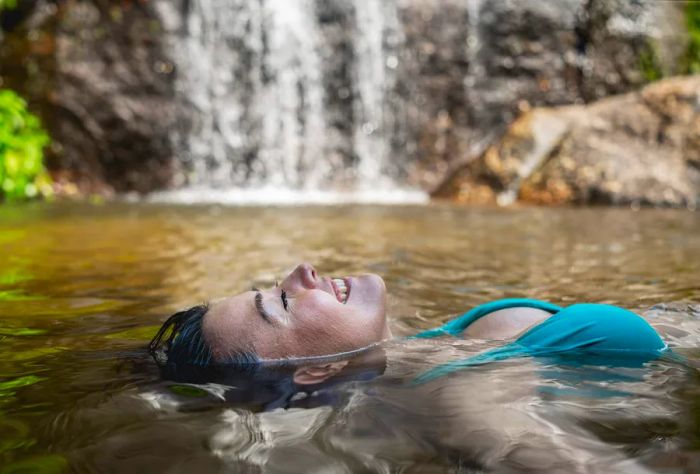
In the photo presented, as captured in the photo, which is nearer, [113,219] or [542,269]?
[542,269]

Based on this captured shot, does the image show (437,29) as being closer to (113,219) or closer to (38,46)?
(38,46)

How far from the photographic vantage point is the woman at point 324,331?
2.50 meters

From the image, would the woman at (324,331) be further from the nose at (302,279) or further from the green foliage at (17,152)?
the green foliage at (17,152)

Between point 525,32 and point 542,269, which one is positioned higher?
point 525,32

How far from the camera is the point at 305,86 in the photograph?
1417cm

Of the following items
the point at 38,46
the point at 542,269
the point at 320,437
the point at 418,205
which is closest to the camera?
the point at 320,437

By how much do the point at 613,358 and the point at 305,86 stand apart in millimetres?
12363

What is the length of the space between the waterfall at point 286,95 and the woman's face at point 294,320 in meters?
10.3

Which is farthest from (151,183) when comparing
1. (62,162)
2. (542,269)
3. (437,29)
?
(542,269)

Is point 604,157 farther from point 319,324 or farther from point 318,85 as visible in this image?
point 319,324

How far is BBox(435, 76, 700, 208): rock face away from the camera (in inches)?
405

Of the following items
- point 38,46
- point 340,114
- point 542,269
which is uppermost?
point 38,46

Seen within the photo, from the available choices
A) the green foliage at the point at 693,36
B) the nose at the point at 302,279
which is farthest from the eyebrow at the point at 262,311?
the green foliage at the point at 693,36

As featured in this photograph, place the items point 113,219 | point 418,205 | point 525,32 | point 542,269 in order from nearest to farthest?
point 542,269 → point 113,219 → point 418,205 → point 525,32
